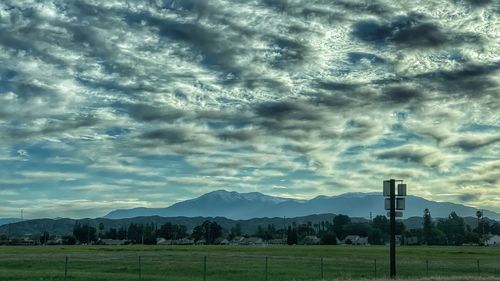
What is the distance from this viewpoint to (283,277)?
50.4 metres

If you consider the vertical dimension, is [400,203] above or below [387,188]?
below

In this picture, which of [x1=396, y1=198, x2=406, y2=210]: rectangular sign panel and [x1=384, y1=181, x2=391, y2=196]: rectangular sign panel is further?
[x1=384, y1=181, x2=391, y2=196]: rectangular sign panel

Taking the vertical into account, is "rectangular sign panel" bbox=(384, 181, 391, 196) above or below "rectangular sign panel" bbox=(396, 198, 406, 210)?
above

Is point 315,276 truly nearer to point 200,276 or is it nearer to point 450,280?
point 200,276

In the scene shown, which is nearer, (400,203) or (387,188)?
(400,203)

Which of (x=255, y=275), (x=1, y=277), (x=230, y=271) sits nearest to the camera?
(x=1, y=277)

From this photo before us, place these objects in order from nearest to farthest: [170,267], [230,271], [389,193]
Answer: [389,193] → [230,271] → [170,267]

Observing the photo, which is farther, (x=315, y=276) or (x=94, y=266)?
(x=94, y=266)

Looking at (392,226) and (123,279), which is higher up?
(392,226)

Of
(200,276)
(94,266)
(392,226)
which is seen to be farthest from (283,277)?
(94,266)

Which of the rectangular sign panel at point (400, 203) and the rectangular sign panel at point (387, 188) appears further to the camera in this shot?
the rectangular sign panel at point (387, 188)

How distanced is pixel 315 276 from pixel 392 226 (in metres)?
9.06

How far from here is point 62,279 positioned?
46.7m

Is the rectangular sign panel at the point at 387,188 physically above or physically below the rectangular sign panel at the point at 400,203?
above
